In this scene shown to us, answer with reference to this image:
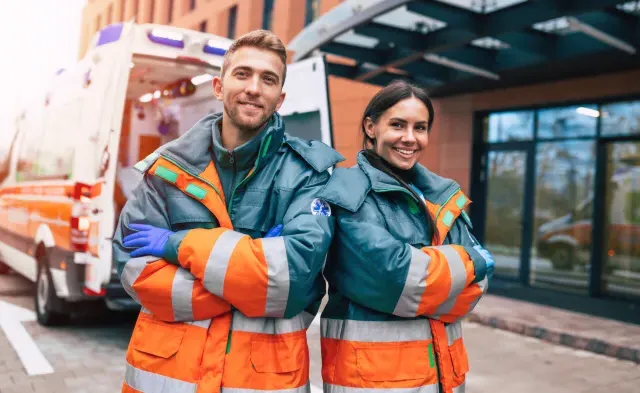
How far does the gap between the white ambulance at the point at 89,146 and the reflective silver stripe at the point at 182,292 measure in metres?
2.89

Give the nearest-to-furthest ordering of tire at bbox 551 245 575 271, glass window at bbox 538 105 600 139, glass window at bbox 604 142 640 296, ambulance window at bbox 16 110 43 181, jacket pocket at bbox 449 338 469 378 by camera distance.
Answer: jacket pocket at bbox 449 338 469 378, ambulance window at bbox 16 110 43 181, glass window at bbox 604 142 640 296, glass window at bbox 538 105 600 139, tire at bbox 551 245 575 271

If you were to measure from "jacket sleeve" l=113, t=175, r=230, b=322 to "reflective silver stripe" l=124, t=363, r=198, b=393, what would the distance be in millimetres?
179

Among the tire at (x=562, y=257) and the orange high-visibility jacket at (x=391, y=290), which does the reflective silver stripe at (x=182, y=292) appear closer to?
the orange high-visibility jacket at (x=391, y=290)

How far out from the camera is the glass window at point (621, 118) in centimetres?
789

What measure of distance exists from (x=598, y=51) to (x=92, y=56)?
602 cm

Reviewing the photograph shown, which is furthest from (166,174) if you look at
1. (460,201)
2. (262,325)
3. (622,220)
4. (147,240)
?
(622,220)

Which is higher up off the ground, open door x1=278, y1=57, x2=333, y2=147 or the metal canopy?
the metal canopy

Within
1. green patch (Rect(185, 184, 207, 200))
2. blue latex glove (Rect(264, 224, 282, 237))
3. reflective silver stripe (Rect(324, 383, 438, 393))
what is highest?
green patch (Rect(185, 184, 207, 200))

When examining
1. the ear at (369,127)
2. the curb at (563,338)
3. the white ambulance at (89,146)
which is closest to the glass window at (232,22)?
the white ambulance at (89,146)

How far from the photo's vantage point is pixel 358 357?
1.77 m

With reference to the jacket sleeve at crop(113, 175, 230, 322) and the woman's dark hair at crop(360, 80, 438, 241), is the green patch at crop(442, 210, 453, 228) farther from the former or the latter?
the jacket sleeve at crop(113, 175, 230, 322)

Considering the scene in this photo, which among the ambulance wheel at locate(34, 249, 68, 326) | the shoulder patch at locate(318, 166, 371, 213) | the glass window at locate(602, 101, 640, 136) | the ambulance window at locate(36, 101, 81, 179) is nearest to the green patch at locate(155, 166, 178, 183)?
the shoulder patch at locate(318, 166, 371, 213)

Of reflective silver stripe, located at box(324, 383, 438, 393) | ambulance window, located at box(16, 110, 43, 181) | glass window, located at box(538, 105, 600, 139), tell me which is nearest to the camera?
reflective silver stripe, located at box(324, 383, 438, 393)

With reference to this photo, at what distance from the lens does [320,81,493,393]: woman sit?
1.73 metres
